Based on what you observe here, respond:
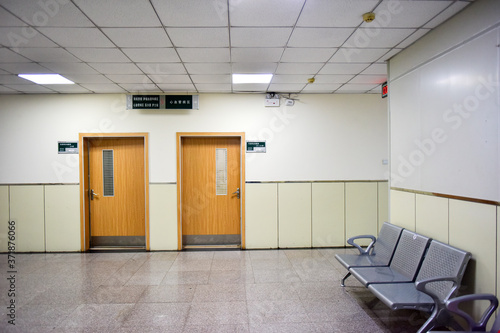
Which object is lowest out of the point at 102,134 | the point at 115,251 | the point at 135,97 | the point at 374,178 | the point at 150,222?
the point at 115,251

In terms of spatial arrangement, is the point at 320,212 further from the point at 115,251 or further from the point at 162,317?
the point at 115,251

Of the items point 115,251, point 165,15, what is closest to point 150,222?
point 115,251

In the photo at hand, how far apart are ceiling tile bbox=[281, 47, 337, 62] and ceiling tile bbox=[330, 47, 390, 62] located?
118 millimetres

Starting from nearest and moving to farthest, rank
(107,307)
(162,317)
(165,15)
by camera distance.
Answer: (165,15) < (162,317) < (107,307)

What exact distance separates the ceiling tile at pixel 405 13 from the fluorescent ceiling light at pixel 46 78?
4.43m

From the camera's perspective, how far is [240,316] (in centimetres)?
273

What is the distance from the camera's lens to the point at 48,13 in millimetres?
2416

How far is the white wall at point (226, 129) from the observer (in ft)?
15.9

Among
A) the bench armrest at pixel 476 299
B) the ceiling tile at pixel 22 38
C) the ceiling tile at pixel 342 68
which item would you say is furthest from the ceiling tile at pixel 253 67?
the bench armrest at pixel 476 299

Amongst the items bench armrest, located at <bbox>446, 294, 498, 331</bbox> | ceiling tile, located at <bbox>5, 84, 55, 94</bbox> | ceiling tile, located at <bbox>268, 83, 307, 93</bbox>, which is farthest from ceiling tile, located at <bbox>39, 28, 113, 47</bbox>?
bench armrest, located at <bbox>446, 294, 498, 331</bbox>

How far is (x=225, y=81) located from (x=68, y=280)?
3.81 m

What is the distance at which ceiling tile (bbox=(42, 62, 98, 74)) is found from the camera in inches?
139

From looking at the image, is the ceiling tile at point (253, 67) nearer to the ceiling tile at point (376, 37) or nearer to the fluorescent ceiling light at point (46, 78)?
the ceiling tile at point (376, 37)

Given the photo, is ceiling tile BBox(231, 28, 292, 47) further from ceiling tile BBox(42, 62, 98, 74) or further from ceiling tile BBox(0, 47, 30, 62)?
ceiling tile BBox(0, 47, 30, 62)
